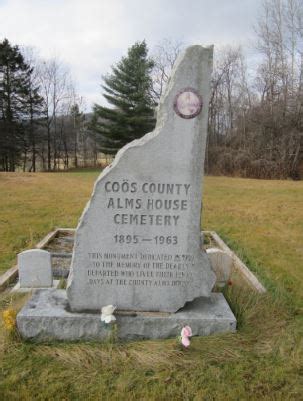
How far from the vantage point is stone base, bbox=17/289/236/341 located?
3664mm

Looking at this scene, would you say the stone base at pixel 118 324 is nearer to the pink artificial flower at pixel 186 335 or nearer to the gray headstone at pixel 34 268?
the pink artificial flower at pixel 186 335

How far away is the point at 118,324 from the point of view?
12.1 feet

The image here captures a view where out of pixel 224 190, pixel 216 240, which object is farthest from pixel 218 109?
pixel 216 240

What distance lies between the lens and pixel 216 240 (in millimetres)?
7668

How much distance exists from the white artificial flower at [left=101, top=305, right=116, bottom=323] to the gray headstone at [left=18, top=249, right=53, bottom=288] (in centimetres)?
165

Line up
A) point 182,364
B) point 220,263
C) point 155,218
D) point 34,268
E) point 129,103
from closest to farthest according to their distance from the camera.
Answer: point 182,364, point 155,218, point 34,268, point 220,263, point 129,103

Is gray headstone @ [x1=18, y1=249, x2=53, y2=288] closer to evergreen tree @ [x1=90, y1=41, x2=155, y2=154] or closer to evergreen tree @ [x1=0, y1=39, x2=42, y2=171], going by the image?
evergreen tree @ [x1=90, y1=41, x2=155, y2=154]

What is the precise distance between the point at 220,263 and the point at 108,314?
6.82 ft

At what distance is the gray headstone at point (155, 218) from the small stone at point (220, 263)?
4.38 feet

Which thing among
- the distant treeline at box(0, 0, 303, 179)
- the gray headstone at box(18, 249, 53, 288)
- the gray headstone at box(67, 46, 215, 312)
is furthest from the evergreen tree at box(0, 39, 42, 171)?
the gray headstone at box(67, 46, 215, 312)

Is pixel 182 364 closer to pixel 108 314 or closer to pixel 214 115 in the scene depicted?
pixel 108 314

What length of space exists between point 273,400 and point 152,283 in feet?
4.81

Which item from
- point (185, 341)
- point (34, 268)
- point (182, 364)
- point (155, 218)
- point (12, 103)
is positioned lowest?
point (182, 364)

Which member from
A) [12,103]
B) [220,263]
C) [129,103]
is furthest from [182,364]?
[12,103]
